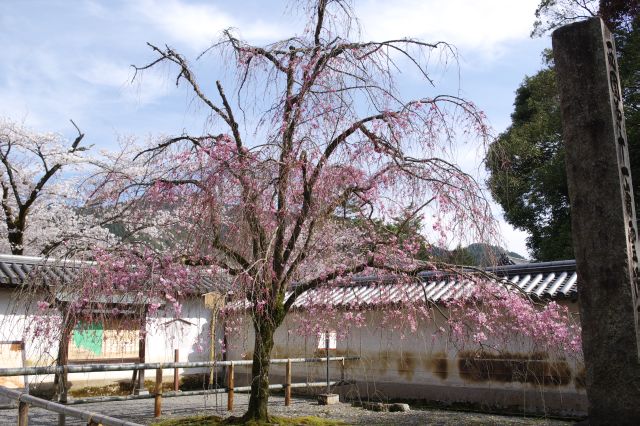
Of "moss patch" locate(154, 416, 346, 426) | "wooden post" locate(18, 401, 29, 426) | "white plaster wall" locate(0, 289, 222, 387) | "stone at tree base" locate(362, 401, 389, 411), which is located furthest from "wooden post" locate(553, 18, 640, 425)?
"white plaster wall" locate(0, 289, 222, 387)

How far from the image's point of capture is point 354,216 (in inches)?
342

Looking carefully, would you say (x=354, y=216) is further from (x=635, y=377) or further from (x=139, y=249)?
(x=635, y=377)

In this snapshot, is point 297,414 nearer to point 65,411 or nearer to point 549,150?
point 65,411

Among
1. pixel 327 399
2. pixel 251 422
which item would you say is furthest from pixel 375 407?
pixel 251 422

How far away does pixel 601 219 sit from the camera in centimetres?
438

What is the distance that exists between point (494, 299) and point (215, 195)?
4.37m

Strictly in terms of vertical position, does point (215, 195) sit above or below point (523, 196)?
below

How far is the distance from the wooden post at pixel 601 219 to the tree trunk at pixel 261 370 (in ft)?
15.3

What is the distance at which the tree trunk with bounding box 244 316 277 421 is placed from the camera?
26.5 feet

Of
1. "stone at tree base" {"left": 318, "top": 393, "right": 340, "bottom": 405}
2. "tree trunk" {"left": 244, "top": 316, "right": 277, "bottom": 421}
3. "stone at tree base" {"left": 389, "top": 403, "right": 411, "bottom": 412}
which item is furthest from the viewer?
"stone at tree base" {"left": 318, "top": 393, "right": 340, "bottom": 405}

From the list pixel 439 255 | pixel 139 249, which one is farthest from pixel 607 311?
pixel 139 249

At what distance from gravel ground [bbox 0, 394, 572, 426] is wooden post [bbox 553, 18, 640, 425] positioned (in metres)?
6.90

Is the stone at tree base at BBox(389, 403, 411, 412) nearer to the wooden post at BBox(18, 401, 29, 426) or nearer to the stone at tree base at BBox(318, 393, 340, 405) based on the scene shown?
the stone at tree base at BBox(318, 393, 340, 405)

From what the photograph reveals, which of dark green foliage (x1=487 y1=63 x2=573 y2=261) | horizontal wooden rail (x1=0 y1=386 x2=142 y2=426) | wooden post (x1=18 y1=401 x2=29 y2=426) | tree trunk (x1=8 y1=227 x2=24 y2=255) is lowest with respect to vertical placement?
wooden post (x1=18 y1=401 x2=29 y2=426)
